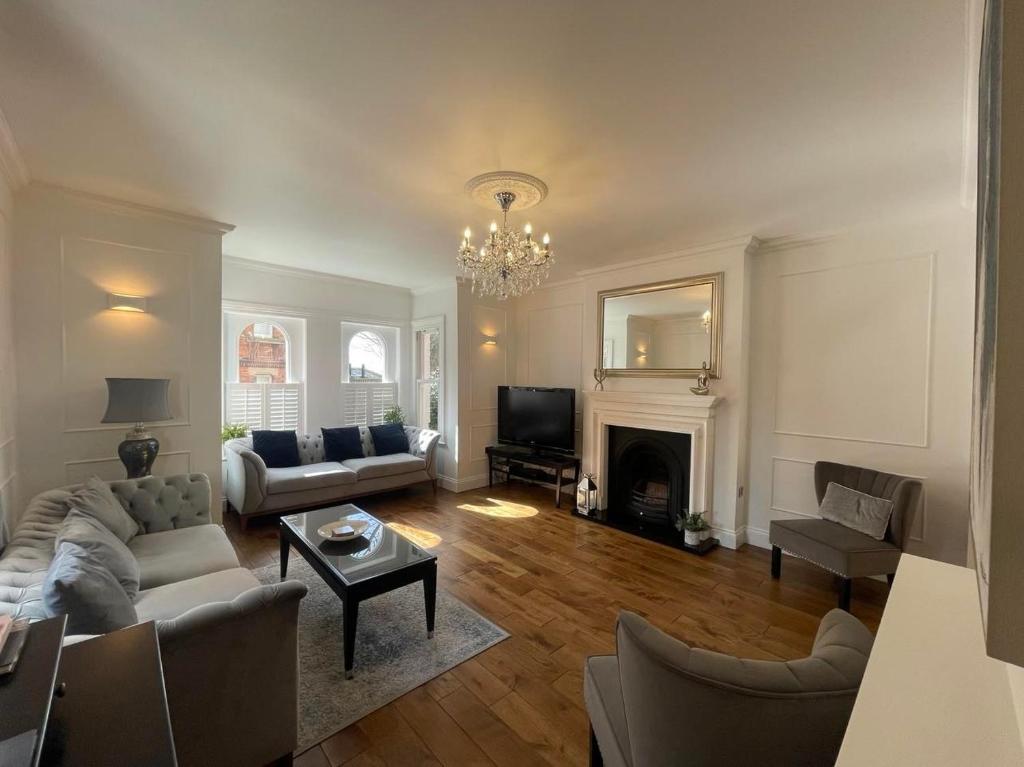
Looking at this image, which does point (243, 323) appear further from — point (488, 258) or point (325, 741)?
point (325, 741)

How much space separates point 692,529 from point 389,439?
3.54 meters

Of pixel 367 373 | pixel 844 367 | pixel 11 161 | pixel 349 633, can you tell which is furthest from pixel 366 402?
pixel 844 367

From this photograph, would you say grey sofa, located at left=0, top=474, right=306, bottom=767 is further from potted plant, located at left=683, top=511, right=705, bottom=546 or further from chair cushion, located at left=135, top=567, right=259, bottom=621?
potted plant, located at left=683, top=511, right=705, bottom=546

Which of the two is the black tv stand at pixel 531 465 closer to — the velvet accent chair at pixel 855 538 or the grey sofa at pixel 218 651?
the velvet accent chair at pixel 855 538

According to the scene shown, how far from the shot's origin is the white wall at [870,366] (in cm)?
295

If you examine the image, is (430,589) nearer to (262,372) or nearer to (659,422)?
(659,422)

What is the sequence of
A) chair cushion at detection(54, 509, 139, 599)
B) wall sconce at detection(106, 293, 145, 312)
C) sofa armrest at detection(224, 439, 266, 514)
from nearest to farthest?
chair cushion at detection(54, 509, 139, 599), wall sconce at detection(106, 293, 145, 312), sofa armrest at detection(224, 439, 266, 514)

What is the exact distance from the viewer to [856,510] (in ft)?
9.71

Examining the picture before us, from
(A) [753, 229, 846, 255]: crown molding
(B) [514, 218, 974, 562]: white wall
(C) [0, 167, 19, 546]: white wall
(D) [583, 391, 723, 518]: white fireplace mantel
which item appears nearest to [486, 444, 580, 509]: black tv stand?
(D) [583, 391, 723, 518]: white fireplace mantel

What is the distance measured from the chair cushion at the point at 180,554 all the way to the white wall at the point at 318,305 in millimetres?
2600

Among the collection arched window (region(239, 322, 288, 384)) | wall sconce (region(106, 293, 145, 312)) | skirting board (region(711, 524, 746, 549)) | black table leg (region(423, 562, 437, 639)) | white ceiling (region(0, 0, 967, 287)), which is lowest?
skirting board (region(711, 524, 746, 549))

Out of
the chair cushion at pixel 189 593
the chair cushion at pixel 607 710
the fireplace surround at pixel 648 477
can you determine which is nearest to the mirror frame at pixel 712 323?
the fireplace surround at pixel 648 477

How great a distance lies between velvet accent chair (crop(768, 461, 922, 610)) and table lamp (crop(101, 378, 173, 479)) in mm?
4581

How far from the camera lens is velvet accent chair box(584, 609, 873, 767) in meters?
0.91
